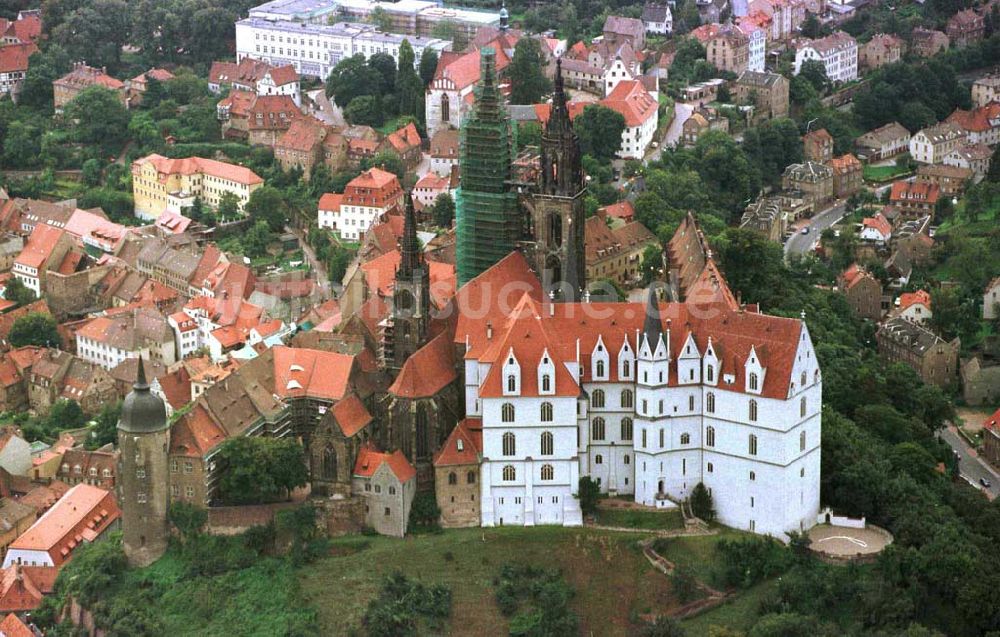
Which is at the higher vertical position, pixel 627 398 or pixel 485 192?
pixel 485 192

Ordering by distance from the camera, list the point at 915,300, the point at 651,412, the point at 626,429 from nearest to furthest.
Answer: the point at 651,412 → the point at 626,429 → the point at 915,300

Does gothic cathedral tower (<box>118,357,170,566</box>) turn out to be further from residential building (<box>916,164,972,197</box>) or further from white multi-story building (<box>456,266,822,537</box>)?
residential building (<box>916,164,972,197</box>)

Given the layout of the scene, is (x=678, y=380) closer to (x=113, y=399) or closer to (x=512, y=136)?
(x=512, y=136)

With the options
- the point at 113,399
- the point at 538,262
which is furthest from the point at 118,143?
the point at 538,262

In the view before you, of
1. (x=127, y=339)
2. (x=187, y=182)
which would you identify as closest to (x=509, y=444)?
(x=127, y=339)

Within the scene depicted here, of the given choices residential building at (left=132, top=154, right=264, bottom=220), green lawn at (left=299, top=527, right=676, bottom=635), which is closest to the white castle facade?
green lawn at (left=299, top=527, right=676, bottom=635)

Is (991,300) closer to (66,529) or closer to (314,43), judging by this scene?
(66,529)
